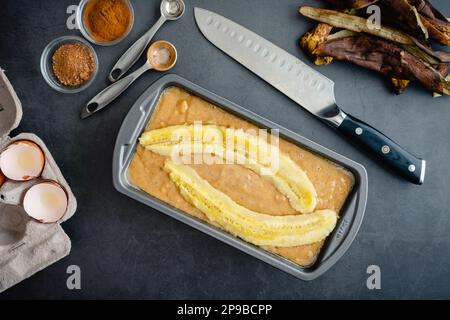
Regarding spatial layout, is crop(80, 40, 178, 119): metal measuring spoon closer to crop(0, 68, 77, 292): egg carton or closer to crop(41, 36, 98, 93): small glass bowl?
crop(41, 36, 98, 93): small glass bowl

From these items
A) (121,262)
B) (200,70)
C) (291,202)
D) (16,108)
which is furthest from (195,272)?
(16,108)

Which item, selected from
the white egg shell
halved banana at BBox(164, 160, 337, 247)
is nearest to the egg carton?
the white egg shell

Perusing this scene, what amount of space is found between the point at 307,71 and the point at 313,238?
0.88 metres

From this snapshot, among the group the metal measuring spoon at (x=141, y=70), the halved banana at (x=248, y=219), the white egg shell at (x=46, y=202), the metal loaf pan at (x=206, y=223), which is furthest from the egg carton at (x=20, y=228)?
the halved banana at (x=248, y=219)

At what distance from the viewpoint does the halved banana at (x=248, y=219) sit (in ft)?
7.22

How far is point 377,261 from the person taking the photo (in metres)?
2.54

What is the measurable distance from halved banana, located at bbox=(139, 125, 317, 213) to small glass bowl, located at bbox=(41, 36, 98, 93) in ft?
1.70

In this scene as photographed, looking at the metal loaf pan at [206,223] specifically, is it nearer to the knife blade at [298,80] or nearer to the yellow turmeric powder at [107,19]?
the knife blade at [298,80]

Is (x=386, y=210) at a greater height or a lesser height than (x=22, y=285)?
greater

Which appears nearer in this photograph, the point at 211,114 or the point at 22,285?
the point at 211,114

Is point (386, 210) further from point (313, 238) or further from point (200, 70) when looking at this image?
point (200, 70)

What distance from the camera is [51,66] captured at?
8.00 feet

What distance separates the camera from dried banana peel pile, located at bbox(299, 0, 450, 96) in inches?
93.4

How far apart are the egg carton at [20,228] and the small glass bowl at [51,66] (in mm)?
198
